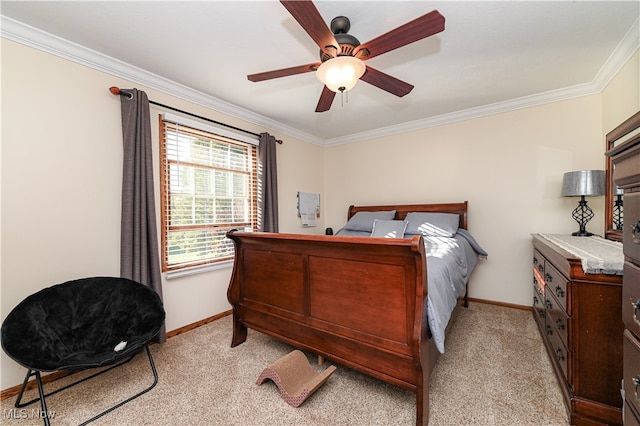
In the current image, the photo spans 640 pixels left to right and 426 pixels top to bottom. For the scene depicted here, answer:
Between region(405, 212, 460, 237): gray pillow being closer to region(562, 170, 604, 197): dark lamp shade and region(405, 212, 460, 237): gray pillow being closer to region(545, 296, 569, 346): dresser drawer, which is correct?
region(562, 170, 604, 197): dark lamp shade

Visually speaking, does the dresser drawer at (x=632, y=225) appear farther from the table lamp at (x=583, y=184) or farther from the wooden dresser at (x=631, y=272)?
the table lamp at (x=583, y=184)

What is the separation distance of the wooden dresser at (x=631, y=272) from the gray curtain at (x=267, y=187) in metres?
3.03

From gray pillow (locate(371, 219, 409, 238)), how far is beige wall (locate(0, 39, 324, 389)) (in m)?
2.64

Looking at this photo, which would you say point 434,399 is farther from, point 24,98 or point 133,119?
point 24,98

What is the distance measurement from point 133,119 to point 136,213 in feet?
2.62

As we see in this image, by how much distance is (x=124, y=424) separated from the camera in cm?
151

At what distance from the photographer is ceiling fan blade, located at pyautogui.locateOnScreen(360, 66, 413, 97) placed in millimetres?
1862

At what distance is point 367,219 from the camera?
376 centimetres

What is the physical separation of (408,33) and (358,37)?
67 centimetres

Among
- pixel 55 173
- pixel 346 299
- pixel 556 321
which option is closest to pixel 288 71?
pixel 346 299

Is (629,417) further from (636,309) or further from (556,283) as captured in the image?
(556,283)

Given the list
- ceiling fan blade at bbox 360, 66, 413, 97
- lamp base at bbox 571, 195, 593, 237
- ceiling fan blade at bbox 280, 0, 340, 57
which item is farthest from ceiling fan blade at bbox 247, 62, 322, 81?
lamp base at bbox 571, 195, 593, 237

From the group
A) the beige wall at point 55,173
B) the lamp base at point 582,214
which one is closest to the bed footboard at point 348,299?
the beige wall at point 55,173

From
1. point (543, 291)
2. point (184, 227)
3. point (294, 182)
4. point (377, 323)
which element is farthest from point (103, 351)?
point (543, 291)
